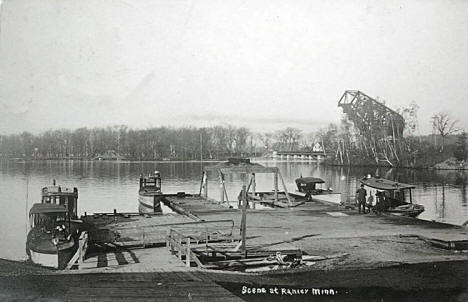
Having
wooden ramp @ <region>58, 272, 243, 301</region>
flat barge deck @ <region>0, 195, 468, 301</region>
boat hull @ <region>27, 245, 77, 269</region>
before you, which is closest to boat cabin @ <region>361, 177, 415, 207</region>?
flat barge deck @ <region>0, 195, 468, 301</region>

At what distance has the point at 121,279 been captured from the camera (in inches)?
360

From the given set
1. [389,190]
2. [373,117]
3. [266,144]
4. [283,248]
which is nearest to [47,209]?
[283,248]

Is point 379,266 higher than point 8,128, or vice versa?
point 8,128

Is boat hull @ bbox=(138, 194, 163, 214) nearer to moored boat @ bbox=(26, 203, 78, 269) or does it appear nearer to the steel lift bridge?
moored boat @ bbox=(26, 203, 78, 269)

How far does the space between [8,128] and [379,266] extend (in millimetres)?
12864

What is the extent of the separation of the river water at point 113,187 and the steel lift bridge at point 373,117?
264 inches

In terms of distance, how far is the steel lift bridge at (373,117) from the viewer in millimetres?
56719

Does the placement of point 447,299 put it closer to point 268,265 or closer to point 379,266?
point 379,266

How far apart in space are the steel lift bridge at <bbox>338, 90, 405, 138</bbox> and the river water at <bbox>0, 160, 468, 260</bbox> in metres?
6.69

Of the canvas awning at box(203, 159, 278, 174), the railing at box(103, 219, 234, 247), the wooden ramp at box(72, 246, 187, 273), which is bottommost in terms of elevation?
the wooden ramp at box(72, 246, 187, 273)

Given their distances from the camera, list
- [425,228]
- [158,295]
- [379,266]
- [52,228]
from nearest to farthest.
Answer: [158,295] < [379,266] < [52,228] < [425,228]

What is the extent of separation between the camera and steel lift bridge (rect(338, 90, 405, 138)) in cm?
5672

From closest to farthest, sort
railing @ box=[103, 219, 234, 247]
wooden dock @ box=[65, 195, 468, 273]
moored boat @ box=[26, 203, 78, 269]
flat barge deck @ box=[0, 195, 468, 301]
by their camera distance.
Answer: flat barge deck @ box=[0, 195, 468, 301] < wooden dock @ box=[65, 195, 468, 273] < moored boat @ box=[26, 203, 78, 269] < railing @ box=[103, 219, 234, 247]

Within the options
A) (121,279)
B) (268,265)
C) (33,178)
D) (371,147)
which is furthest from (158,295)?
(371,147)
